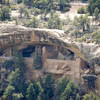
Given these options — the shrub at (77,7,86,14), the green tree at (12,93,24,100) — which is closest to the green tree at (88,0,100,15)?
the shrub at (77,7,86,14)

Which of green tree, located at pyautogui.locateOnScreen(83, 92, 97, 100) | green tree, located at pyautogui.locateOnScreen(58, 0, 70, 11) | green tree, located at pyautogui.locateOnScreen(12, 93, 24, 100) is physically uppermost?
green tree, located at pyautogui.locateOnScreen(58, 0, 70, 11)

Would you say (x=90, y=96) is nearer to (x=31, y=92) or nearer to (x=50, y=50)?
(x=31, y=92)

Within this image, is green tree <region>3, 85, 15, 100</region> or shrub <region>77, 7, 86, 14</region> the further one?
shrub <region>77, 7, 86, 14</region>

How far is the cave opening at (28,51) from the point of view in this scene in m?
42.6

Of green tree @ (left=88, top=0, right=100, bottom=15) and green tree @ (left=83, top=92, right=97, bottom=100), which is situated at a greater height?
green tree @ (left=88, top=0, right=100, bottom=15)

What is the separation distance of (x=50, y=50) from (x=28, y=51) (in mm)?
2041

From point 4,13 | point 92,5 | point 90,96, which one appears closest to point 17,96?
point 90,96

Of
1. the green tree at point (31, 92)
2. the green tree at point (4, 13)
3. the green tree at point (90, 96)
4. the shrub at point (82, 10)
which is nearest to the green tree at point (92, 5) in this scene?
the shrub at point (82, 10)

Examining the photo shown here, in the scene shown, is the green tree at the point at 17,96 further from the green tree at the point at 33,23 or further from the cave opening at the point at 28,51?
the green tree at the point at 33,23

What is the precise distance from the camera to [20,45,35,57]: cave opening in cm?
4258

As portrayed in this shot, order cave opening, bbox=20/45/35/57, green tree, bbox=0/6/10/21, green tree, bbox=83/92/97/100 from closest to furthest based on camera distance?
green tree, bbox=83/92/97/100 → cave opening, bbox=20/45/35/57 → green tree, bbox=0/6/10/21

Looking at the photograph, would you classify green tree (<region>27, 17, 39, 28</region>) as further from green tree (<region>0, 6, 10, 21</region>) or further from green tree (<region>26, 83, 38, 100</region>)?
green tree (<region>26, 83, 38, 100</region>)

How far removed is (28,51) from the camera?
42781mm

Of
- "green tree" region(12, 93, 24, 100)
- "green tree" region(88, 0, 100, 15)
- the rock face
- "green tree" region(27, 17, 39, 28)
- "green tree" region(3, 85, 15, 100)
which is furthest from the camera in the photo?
"green tree" region(88, 0, 100, 15)
